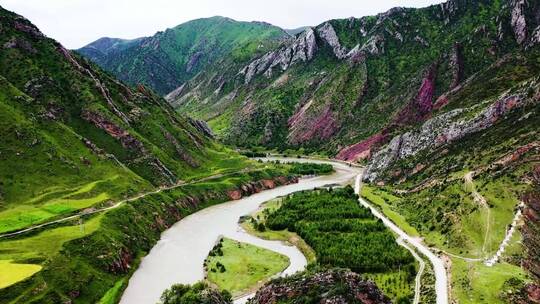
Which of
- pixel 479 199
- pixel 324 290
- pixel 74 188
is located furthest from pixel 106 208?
pixel 479 199

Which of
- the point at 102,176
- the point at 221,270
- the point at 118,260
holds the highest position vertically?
the point at 102,176

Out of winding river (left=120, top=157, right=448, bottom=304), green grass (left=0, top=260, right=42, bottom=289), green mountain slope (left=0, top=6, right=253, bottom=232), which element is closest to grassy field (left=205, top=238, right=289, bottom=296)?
winding river (left=120, top=157, right=448, bottom=304)

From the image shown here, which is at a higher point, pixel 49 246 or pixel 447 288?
pixel 49 246

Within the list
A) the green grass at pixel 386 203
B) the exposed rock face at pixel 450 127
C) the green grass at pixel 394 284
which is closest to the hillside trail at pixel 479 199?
the green grass at pixel 386 203

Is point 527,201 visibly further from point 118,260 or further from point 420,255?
point 118,260

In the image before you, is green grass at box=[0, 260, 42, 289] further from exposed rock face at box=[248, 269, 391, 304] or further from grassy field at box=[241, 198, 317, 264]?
grassy field at box=[241, 198, 317, 264]

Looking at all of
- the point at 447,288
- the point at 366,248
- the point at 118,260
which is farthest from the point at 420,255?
the point at 118,260

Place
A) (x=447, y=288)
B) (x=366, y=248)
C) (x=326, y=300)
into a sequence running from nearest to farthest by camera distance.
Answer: (x=326, y=300), (x=447, y=288), (x=366, y=248)

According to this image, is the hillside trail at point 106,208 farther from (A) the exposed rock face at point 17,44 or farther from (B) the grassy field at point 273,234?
(A) the exposed rock face at point 17,44
